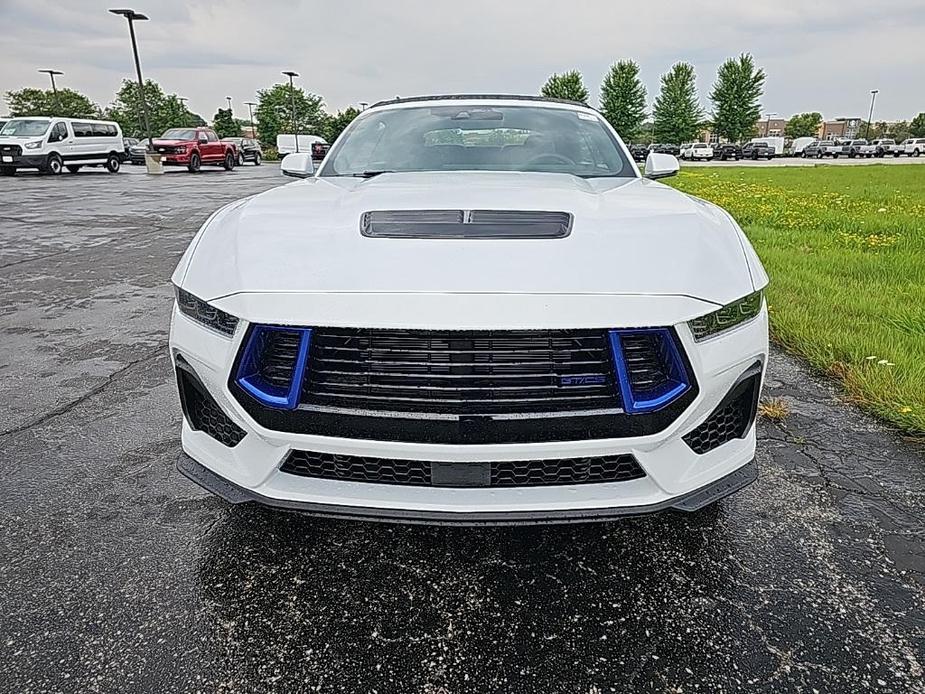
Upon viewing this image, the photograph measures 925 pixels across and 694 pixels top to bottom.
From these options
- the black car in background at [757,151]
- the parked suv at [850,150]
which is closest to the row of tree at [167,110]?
the black car in background at [757,151]

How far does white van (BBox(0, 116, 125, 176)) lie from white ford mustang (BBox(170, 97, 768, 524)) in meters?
24.7

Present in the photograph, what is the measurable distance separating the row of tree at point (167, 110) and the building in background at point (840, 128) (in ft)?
298

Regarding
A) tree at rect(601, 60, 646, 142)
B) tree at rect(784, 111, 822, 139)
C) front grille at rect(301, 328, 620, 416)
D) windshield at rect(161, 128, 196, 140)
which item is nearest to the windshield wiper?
front grille at rect(301, 328, 620, 416)

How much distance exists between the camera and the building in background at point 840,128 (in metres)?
109

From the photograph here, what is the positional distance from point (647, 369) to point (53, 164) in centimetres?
2638

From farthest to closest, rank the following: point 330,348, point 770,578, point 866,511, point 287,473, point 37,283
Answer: point 37,283 < point 866,511 < point 770,578 < point 287,473 < point 330,348

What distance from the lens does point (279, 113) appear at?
5481cm

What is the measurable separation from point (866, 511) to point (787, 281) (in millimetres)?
3485

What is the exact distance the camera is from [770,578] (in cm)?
180

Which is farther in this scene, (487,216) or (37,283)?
(37,283)

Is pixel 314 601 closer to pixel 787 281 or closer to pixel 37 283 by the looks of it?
pixel 787 281

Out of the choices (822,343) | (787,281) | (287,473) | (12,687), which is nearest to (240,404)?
(287,473)

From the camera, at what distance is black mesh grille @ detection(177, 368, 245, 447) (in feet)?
5.64

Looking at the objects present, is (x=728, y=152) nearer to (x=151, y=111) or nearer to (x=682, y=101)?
(x=682, y=101)
